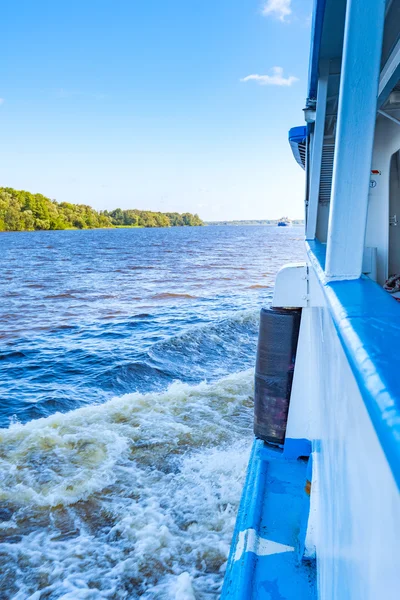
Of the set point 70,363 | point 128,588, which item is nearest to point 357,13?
point 128,588

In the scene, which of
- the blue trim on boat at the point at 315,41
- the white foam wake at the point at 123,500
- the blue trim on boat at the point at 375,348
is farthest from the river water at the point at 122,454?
the blue trim on boat at the point at 315,41

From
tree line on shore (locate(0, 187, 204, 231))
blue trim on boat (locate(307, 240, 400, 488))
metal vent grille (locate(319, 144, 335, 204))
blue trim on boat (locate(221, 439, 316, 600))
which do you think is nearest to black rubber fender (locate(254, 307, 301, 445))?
blue trim on boat (locate(221, 439, 316, 600))

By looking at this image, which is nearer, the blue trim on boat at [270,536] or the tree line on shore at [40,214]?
the blue trim on boat at [270,536]

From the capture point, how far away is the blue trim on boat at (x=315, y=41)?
253 cm

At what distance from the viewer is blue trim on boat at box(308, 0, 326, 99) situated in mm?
2528

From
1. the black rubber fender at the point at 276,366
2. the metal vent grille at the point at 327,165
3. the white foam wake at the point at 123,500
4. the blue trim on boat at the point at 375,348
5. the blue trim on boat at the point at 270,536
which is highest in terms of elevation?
the metal vent grille at the point at 327,165

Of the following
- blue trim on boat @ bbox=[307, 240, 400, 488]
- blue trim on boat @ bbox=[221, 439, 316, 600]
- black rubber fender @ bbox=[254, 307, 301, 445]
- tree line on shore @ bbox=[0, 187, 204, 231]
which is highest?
tree line on shore @ bbox=[0, 187, 204, 231]

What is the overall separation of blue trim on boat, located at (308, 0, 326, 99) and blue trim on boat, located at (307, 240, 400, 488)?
1.66m

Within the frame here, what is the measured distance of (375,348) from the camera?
3.19 feet

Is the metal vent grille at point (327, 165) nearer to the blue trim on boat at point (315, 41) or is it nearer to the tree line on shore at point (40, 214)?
the blue trim on boat at point (315, 41)

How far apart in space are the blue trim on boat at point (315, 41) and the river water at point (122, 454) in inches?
161

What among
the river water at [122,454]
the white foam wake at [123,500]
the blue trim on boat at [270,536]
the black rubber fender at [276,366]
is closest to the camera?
the blue trim on boat at [270,536]

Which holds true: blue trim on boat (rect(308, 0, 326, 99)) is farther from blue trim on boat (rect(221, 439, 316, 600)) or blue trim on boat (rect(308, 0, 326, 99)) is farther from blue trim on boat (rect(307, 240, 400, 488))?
blue trim on boat (rect(221, 439, 316, 600))

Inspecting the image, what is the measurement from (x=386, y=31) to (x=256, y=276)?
2294cm
